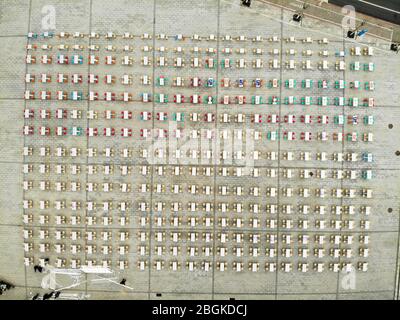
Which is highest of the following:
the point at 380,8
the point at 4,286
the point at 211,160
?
the point at 380,8

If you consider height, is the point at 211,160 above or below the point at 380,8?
below

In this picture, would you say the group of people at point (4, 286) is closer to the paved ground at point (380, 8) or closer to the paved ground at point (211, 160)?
the paved ground at point (211, 160)

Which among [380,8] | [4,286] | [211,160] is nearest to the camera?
[211,160]

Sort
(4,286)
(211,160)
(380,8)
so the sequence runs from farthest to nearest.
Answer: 1. (380,8)
2. (4,286)
3. (211,160)

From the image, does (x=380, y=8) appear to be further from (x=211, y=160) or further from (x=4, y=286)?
(x=4, y=286)

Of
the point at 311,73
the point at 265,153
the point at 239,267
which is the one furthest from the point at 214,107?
the point at 239,267

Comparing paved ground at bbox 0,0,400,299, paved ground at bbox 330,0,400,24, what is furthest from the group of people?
paved ground at bbox 330,0,400,24

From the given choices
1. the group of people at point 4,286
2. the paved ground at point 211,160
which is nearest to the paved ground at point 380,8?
the paved ground at point 211,160

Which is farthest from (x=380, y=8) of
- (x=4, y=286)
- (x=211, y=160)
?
(x=4, y=286)

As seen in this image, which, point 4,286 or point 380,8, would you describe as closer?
point 4,286
